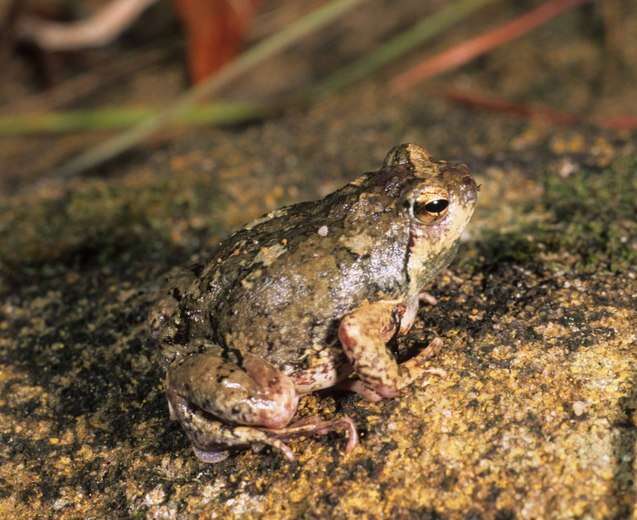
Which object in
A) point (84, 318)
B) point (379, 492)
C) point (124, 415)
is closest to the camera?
point (379, 492)

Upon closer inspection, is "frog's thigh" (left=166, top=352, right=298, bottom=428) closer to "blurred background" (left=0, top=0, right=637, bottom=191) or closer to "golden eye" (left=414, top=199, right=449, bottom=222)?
"golden eye" (left=414, top=199, right=449, bottom=222)

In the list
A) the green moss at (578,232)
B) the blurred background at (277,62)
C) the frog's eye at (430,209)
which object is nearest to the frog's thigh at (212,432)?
the frog's eye at (430,209)

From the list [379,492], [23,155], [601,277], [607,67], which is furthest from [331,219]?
[23,155]

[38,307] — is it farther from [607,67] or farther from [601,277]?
[607,67]

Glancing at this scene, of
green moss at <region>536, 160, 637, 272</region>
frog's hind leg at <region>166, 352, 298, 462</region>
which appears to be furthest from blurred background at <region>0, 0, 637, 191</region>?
frog's hind leg at <region>166, 352, 298, 462</region>

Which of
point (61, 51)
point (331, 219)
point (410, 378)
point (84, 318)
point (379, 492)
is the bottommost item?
point (379, 492)
